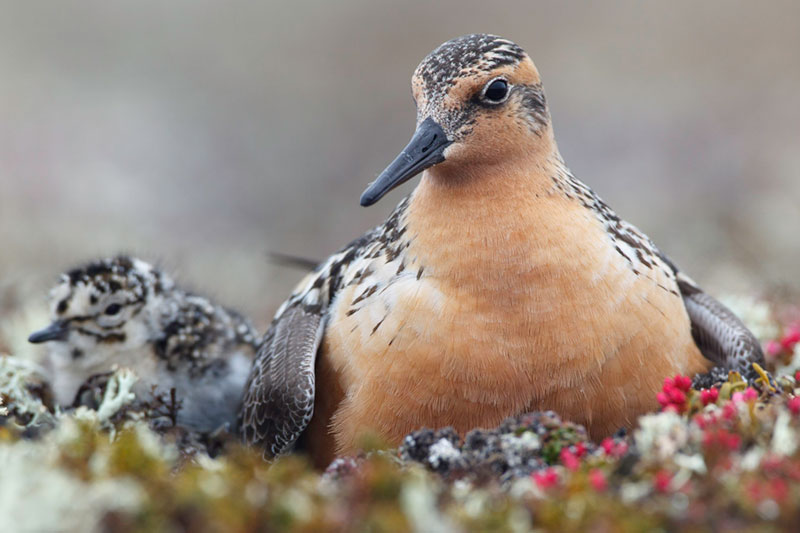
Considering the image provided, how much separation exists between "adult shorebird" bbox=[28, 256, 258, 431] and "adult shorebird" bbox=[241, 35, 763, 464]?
0.76 meters

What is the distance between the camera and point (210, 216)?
54.6ft

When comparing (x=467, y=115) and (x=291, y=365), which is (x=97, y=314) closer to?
(x=291, y=365)

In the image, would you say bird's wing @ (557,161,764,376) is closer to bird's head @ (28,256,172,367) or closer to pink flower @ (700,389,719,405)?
pink flower @ (700,389,719,405)

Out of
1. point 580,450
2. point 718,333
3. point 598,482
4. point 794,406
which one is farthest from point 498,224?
point 598,482

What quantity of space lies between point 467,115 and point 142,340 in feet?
9.14

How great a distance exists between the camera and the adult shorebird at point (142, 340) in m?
6.31

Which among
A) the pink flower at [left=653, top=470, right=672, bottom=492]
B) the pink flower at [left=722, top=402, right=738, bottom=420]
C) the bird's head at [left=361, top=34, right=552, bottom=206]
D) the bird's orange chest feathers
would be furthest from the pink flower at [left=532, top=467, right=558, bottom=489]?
the bird's head at [left=361, top=34, right=552, bottom=206]

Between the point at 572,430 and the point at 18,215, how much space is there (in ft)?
37.0

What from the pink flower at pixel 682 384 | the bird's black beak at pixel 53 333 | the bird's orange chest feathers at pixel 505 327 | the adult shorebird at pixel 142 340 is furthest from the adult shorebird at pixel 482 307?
the bird's black beak at pixel 53 333

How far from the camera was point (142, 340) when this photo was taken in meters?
6.46

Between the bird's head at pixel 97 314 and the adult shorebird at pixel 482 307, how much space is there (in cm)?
113

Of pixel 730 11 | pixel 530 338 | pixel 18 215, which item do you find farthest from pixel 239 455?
pixel 730 11

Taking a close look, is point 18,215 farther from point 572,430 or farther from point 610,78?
point 610,78

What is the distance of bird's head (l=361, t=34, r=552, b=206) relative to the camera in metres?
Result: 5.23
